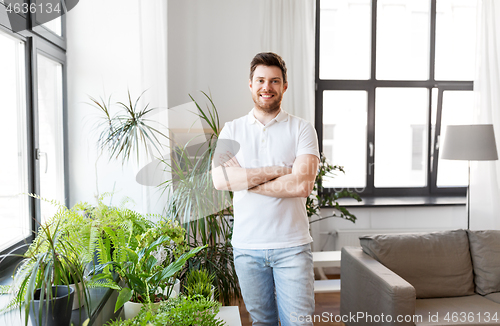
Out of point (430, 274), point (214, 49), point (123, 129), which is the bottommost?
point (430, 274)

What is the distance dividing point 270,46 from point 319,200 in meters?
1.49

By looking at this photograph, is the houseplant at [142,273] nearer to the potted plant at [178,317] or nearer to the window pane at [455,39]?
the potted plant at [178,317]

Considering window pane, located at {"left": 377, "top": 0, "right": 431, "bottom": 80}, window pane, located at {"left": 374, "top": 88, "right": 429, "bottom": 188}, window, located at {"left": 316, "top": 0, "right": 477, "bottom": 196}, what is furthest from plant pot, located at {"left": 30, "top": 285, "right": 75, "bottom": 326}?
window pane, located at {"left": 377, "top": 0, "right": 431, "bottom": 80}

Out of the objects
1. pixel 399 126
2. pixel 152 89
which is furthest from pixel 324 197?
pixel 152 89

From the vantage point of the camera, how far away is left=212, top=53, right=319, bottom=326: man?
165cm

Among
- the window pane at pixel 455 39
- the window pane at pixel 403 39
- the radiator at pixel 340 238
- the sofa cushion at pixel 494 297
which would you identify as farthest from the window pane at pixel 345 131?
the sofa cushion at pixel 494 297

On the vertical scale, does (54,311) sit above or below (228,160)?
below

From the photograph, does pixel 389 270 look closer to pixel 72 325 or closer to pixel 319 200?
pixel 319 200

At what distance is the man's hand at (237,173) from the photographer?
169 cm

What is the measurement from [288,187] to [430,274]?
137 cm

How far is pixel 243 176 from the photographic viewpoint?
171 cm

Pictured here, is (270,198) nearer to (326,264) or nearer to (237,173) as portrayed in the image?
(237,173)

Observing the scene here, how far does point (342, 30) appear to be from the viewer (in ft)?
13.1

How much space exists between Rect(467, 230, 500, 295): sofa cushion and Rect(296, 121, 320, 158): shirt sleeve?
1.55m
